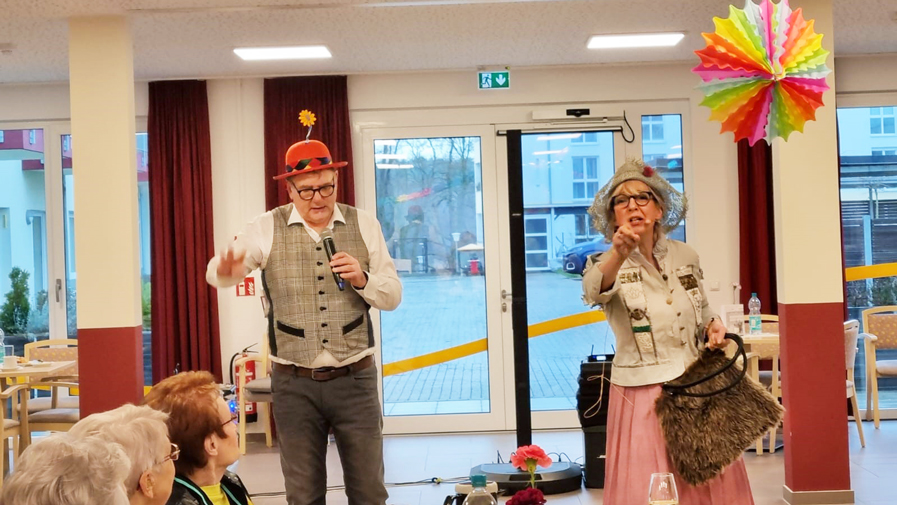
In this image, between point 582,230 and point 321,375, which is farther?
point 582,230

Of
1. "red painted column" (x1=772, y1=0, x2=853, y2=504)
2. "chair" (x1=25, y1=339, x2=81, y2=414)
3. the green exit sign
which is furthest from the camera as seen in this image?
the green exit sign

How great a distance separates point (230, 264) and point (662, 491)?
6.02 feet

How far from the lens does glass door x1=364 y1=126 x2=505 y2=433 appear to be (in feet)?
24.0

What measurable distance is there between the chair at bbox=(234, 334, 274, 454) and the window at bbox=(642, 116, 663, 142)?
134 inches

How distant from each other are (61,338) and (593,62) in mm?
4733

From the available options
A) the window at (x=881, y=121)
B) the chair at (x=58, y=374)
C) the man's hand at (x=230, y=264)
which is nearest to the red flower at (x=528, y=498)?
the man's hand at (x=230, y=264)

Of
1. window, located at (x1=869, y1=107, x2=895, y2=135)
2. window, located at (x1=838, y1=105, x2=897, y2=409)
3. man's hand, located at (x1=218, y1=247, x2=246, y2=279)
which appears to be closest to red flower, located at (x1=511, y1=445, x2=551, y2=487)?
man's hand, located at (x1=218, y1=247, x2=246, y2=279)

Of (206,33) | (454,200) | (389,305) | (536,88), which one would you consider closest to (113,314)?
(206,33)

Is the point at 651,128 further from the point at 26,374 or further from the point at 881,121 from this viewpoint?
the point at 26,374

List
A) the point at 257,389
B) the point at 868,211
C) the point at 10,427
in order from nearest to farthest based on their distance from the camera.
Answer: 1. the point at 10,427
2. the point at 257,389
3. the point at 868,211

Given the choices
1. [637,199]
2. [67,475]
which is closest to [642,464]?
[637,199]

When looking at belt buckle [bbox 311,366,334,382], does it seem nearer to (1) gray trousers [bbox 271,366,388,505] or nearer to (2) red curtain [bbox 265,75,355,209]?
(1) gray trousers [bbox 271,366,388,505]

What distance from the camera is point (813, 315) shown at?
16.0 ft

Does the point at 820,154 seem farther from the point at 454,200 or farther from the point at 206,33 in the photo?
the point at 206,33
